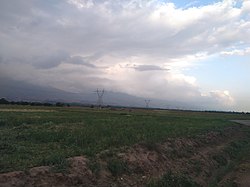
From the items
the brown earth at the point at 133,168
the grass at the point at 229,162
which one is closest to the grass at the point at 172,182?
the brown earth at the point at 133,168

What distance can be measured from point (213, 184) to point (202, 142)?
50.5ft

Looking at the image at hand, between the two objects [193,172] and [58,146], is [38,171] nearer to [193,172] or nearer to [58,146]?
[58,146]

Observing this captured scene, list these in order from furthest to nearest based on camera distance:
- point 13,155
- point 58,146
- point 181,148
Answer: point 181,148, point 58,146, point 13,155

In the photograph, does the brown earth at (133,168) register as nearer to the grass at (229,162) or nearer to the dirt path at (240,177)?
the dirt path at (240,177)

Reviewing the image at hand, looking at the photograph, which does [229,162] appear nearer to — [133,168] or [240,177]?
[240,177]

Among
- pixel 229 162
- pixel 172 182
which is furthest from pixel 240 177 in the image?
pixel 229 162

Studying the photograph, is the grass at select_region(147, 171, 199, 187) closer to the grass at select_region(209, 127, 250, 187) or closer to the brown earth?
the brown earth

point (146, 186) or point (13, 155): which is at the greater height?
point (13, 155)

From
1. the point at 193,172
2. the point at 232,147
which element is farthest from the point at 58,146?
the point at 232,147

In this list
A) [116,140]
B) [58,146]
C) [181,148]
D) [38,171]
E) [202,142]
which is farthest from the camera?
[202,142]

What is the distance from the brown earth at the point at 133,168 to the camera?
13492mm

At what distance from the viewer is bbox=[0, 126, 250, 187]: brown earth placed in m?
13.5

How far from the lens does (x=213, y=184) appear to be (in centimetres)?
1894

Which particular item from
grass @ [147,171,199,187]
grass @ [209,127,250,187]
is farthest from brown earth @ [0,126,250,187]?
grass @ [147,171,199,187]
